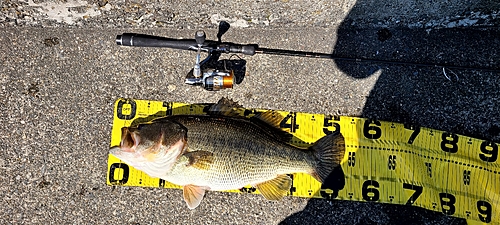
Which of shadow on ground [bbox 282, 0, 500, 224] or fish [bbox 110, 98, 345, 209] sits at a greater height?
shadow on ground [bbox 282, 0, 500, 224]

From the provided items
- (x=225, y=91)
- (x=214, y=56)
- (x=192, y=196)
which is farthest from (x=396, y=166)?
(x=214, y=56)

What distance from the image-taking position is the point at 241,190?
3244 mm

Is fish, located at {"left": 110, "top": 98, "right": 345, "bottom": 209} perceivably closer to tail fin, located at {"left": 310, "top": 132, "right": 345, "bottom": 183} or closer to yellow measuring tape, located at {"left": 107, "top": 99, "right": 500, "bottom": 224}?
tail fin, located at {"left": 310, "top": 132, "right": 345, "bottom": 183}

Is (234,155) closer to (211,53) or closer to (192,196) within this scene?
(192,196)

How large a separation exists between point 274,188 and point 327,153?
56 cm

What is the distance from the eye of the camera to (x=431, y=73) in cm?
346

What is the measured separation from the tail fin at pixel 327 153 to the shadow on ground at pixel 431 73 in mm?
503

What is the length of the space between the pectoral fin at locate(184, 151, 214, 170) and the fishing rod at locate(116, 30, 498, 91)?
64 centimetres

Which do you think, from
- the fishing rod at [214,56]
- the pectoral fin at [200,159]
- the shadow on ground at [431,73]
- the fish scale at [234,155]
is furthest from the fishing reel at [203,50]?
the shadow on ground at [431,73]

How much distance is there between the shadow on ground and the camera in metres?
3.42

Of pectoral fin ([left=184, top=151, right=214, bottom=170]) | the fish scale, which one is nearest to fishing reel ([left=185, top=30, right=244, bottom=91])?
the fish scale

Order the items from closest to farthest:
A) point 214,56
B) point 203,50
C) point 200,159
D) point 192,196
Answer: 1. point 200,159
2. point 192,196
3. point 203,50
4. point 214,56

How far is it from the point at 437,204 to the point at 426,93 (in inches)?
41.3

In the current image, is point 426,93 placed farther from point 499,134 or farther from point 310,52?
point 310,52
